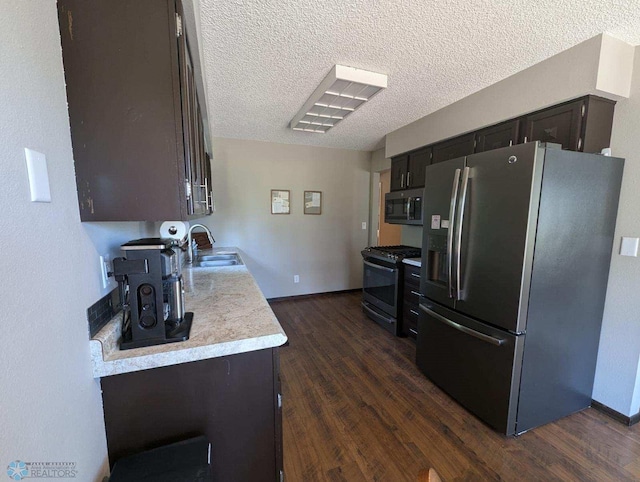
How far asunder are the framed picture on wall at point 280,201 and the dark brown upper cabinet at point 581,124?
3.03 m

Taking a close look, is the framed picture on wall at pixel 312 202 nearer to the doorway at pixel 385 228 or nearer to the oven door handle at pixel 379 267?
the doorway at pixel 385 228

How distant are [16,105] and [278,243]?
11.5ft

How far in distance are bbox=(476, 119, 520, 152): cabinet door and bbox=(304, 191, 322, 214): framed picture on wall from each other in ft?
7.74

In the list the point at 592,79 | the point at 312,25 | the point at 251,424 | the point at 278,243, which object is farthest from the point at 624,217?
the point at 278,243

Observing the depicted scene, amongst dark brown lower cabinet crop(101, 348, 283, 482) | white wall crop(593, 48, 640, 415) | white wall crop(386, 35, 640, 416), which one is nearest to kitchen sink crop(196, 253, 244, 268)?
dark brown lower cabinet crop(101, 348, 283, 482)

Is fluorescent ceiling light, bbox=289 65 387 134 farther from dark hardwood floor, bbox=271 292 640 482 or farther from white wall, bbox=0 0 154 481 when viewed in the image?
dark hardwood floor, bbox=271 292 640 482

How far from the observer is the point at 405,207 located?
10.3 feet

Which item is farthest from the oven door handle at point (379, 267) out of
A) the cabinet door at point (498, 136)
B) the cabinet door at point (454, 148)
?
the cabinet door at point (498, 136)

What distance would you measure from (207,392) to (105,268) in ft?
1.98

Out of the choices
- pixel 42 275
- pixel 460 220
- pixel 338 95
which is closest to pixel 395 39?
pixel 338 95

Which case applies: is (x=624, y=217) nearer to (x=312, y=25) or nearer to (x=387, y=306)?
(x=387, y=306)

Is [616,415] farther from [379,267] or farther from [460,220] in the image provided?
[379,267]

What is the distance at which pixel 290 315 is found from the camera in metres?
3.57

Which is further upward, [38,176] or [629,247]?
[38,176]
